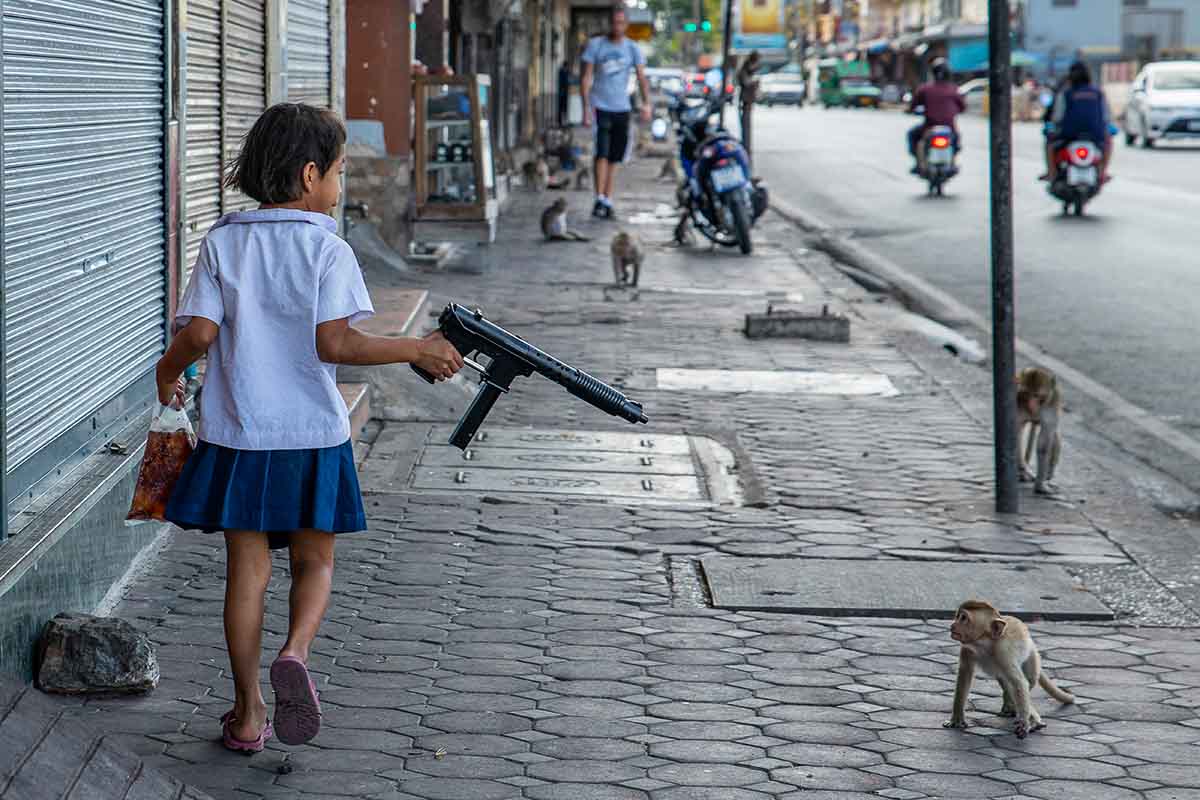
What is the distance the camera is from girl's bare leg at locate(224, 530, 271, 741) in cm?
421

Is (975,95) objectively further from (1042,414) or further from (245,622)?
(245,622)

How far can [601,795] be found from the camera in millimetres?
4070

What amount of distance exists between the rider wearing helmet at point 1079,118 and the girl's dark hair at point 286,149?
18.8 m

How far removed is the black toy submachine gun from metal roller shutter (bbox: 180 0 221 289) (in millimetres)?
3032

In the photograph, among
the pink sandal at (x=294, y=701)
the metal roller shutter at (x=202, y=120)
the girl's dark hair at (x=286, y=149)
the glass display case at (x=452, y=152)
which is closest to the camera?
the pink sandal at (x=294, y=701)

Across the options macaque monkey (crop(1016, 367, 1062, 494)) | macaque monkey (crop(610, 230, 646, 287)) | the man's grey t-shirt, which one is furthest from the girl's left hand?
the man's grey t-shirt

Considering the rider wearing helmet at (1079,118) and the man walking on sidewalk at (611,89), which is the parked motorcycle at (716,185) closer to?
the man walking on sidewalk at (611,89)

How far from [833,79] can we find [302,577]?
8127 cm

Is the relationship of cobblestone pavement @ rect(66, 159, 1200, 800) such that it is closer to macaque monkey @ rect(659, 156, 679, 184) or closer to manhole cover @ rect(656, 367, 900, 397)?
manhole cover @ rect(656, 367, 900, 397)

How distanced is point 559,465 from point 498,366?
356cm

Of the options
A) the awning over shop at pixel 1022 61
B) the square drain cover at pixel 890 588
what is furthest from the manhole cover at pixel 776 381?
the awning over shop at pixel 1022 61

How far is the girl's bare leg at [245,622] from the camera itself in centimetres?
421

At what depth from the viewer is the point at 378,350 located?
410cm

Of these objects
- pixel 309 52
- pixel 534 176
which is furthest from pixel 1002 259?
pixel 534 176
